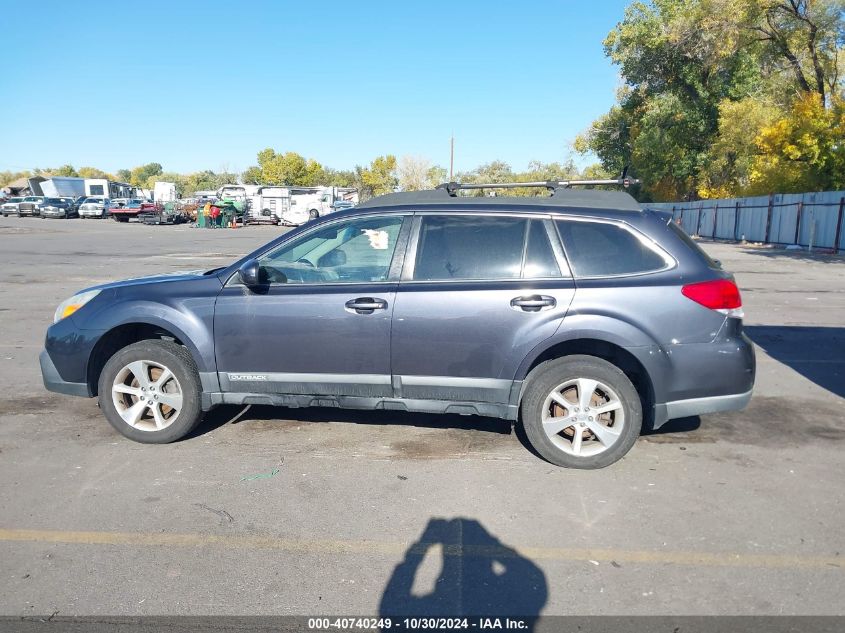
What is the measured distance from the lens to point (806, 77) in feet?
121

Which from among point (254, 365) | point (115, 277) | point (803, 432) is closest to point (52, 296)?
point (115, 277)

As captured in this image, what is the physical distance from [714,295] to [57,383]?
187 inches

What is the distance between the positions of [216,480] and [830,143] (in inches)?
1200

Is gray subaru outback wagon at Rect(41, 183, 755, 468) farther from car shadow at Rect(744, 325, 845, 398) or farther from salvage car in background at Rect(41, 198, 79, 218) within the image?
salvage car in background at Rect(41, 198, 79, 218)

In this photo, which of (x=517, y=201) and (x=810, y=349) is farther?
(x=810, y=349)

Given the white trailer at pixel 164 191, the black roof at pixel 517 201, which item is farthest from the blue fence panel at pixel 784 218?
the white trailer at pixel 164 191

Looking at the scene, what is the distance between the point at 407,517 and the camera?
409cm

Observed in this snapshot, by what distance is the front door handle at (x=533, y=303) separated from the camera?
15.4ft

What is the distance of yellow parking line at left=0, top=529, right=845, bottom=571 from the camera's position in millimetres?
3605

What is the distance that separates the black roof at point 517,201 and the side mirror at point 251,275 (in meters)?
0.87

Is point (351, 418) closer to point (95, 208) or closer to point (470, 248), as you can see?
A: point (470, 248)

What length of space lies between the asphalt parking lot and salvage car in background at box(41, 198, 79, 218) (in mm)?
56488

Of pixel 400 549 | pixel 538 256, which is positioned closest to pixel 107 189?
pixel 538 256

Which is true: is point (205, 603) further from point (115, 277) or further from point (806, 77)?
point (806, 77)
